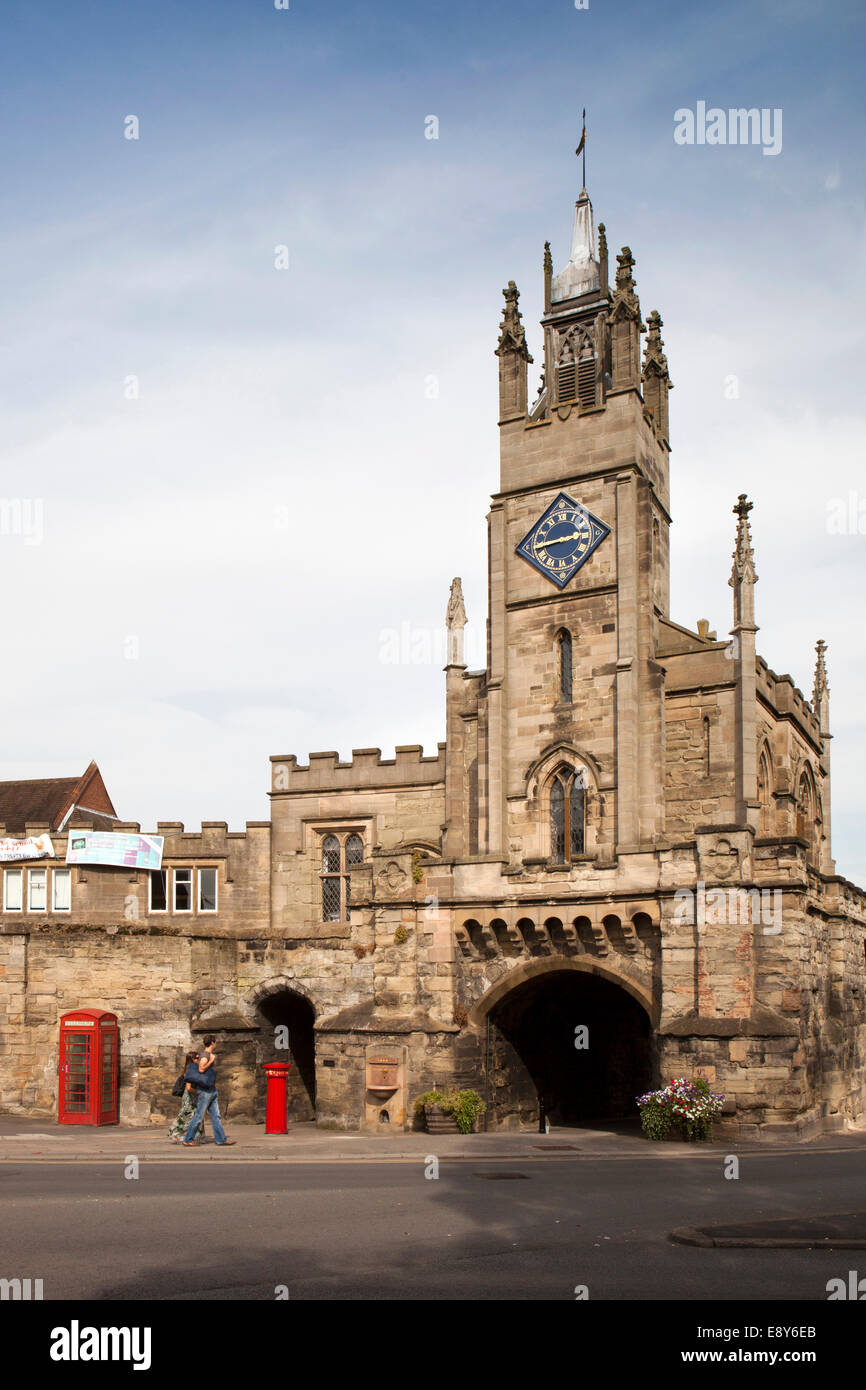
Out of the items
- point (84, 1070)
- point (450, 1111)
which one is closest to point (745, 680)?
point (450, 1111)

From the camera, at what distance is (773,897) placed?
2216cm

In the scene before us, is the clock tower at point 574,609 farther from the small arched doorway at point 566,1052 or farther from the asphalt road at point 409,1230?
the asphalt road at point 409,1230

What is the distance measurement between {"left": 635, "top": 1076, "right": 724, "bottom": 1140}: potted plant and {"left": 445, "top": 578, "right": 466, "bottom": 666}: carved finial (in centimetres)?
1109

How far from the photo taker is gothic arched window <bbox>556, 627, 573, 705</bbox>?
26.7 metres

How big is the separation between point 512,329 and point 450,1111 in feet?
56.0

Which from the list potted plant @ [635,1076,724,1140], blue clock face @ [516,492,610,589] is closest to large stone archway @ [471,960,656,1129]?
potted plant @ [635,1076,724,1140]

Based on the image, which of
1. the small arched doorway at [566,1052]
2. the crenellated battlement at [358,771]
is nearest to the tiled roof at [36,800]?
the crenellated battlement at [358,771]

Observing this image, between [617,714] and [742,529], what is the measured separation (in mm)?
4708

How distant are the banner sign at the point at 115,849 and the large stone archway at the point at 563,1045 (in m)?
10.4

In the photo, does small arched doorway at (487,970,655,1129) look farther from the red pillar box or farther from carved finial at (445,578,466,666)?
carved finial at (445,578,466,666)

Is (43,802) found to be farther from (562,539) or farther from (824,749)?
(824,749)
